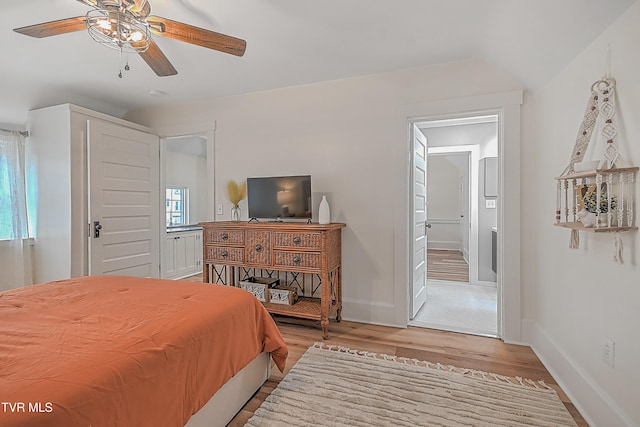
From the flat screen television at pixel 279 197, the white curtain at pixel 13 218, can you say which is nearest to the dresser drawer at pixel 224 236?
the flat screen television at pixel 279 197

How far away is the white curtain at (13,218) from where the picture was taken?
10.5 ft

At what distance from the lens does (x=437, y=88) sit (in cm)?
279

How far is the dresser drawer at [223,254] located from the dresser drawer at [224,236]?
0.06m

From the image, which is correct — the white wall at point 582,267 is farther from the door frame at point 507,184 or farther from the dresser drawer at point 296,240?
the dresser drawer at point 296,240

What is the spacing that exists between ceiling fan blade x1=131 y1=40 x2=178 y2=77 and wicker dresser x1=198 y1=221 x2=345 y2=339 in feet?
4.68

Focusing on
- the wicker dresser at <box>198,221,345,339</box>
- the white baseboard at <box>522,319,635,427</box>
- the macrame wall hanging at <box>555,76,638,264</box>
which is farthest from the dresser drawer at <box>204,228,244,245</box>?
the white baseboard at <box>522,319,635,427</box>

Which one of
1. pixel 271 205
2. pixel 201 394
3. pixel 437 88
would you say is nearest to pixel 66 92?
pixel 271 205

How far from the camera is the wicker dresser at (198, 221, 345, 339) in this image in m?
2.68

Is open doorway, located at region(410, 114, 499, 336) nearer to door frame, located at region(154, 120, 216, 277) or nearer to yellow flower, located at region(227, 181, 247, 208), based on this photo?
yellow flower, located at region(227, 181, 247, 208)

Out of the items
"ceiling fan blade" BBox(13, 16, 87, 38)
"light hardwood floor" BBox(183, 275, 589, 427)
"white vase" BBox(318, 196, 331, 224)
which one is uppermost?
"ceiling fan blade" BBox(13, 16, 87, 38)

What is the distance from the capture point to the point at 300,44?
2.42m

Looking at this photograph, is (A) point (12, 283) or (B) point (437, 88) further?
(A) point (12, 283)

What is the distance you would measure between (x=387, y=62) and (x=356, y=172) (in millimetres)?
1039

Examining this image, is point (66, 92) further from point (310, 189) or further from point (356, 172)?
point (356, 172)
